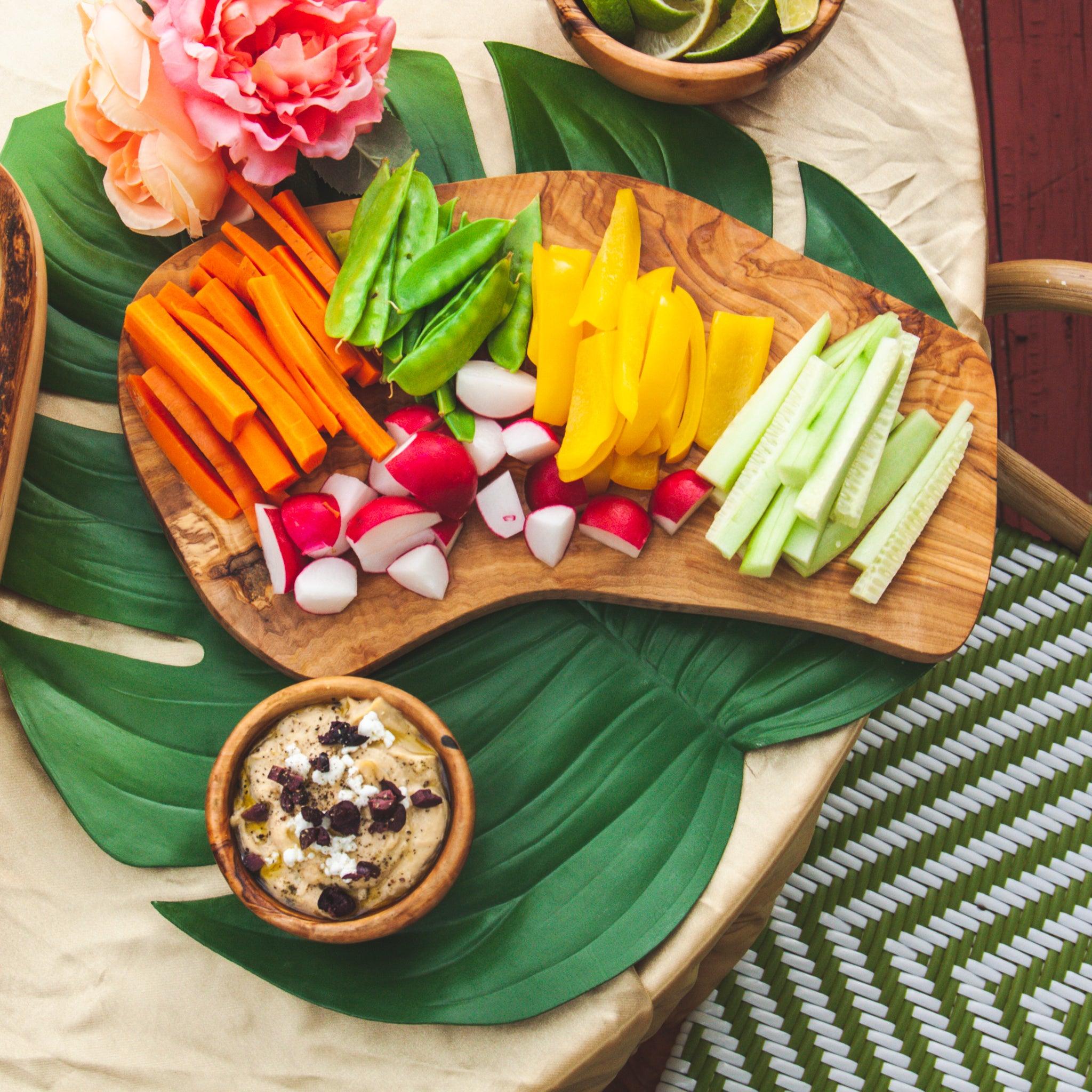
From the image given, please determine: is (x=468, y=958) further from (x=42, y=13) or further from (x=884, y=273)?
(x=42, y=13)

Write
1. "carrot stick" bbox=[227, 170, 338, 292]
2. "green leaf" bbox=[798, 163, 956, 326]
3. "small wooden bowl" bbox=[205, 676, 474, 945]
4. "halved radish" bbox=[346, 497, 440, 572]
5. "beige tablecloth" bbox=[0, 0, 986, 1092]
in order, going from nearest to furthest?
"small wooden bowl" bbox=[205, 676, 474, 945], "beige tablecloth" bbox=[0, 0, 986, 1092], "halved radish" bbox=[346, 497, 440, 572], "carrot stick" bbox=[227, 170, 338, 292], "green leaf" bbox=[798, 163, 956, 326]

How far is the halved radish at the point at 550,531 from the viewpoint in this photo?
5.33ft

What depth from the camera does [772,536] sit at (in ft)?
5.30

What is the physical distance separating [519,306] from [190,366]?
580 millimetres

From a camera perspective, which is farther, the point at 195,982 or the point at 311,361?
the point at 311,361

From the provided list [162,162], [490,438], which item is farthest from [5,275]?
[490,438]

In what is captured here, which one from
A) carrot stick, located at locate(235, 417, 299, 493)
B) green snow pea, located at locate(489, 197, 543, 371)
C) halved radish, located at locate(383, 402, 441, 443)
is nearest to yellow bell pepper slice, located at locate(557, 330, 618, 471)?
green snow pea, located at locate(489, 197, 543, 371)

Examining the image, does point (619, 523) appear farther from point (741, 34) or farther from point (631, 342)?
point (741, 34)

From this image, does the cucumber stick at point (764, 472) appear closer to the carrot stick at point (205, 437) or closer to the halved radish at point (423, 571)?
the halved radish at point (423, 571)

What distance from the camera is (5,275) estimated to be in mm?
1584

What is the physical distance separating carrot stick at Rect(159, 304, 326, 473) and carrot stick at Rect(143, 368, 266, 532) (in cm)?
9

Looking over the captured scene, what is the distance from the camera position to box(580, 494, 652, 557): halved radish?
Result: 162 cm

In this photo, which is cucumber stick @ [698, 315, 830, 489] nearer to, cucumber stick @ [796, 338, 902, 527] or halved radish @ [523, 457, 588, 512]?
cucumber stick @ [796, 338, 902, 527]


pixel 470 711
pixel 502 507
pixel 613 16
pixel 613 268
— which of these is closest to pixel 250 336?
pixel 502 507
